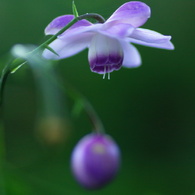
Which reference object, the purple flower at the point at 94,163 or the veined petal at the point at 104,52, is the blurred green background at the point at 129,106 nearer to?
the purple flower at the point at 94,163

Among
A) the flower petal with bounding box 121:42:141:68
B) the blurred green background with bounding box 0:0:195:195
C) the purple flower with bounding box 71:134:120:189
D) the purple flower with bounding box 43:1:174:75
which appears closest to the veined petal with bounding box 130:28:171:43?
the purple flower with bounding box 43:1:174:75

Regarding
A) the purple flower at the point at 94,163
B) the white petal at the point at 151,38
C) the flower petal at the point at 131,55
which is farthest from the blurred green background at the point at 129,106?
the white petal at the point at 151,38

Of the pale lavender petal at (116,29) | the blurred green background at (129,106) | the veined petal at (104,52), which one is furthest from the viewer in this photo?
the blurred green background at (129,106)

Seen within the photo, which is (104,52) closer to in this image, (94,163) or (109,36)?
(109,36)

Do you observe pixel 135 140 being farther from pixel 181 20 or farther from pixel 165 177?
pixel 181 20

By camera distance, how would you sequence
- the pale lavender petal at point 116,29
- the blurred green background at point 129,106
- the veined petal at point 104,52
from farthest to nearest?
1. the blurred green background at point 129,106
2. the veined petal at point 104,52
3. the pale lavender petal at point 116,29

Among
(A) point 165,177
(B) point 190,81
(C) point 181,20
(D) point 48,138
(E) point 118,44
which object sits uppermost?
(E) point 118,44

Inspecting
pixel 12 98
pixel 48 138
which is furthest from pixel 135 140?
pixel 48 138
